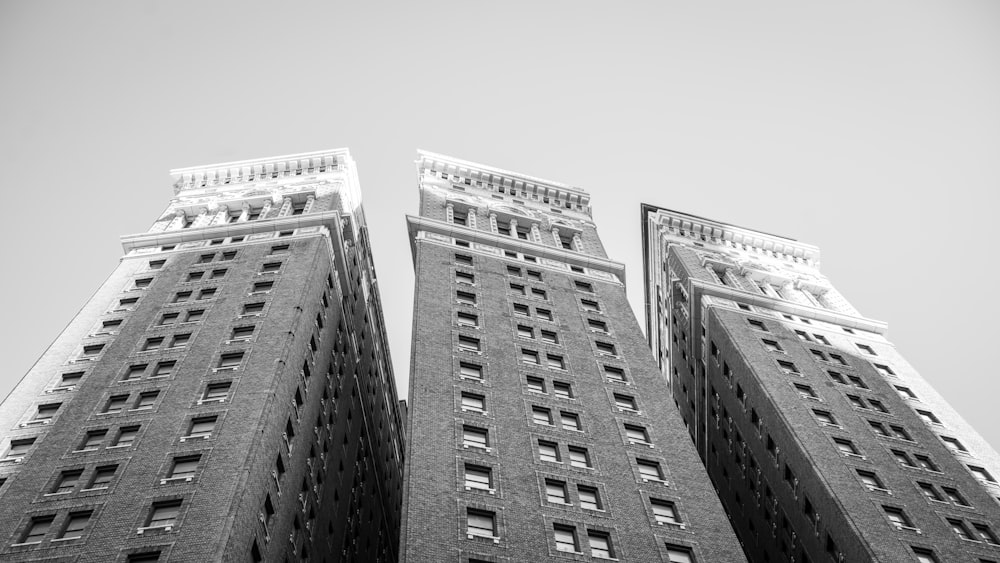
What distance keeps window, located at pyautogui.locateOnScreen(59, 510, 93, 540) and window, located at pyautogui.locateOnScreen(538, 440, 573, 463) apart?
2283 centimetres

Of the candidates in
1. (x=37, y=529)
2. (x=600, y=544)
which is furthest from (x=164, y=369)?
(x=600, y=544)

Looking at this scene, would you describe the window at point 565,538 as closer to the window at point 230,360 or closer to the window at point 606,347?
the window at point 230,360

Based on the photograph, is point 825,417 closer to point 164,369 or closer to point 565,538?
point 565,538

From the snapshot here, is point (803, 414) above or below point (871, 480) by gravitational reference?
above

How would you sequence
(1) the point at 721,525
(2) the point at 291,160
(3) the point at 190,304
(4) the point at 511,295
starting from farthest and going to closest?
(2) the point at 291,160
(4) the point at 511,295
(3) the point at 190,304
(1) the point at 721,525

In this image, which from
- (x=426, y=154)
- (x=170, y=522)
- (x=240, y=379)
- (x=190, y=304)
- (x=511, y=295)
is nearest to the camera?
(x=170, y=522)

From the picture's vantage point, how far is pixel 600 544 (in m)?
49.5

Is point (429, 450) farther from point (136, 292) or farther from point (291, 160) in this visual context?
point (291, 160)

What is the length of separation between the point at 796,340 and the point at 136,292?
50395mm

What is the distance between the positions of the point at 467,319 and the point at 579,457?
16.7 metres

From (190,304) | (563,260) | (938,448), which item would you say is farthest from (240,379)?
(938,448)

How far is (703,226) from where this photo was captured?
10375cm

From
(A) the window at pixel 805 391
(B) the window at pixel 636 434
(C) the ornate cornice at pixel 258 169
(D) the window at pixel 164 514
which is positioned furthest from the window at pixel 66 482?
(A) the window at pixel 805 391

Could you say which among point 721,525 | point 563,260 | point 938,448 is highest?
point 563,260
